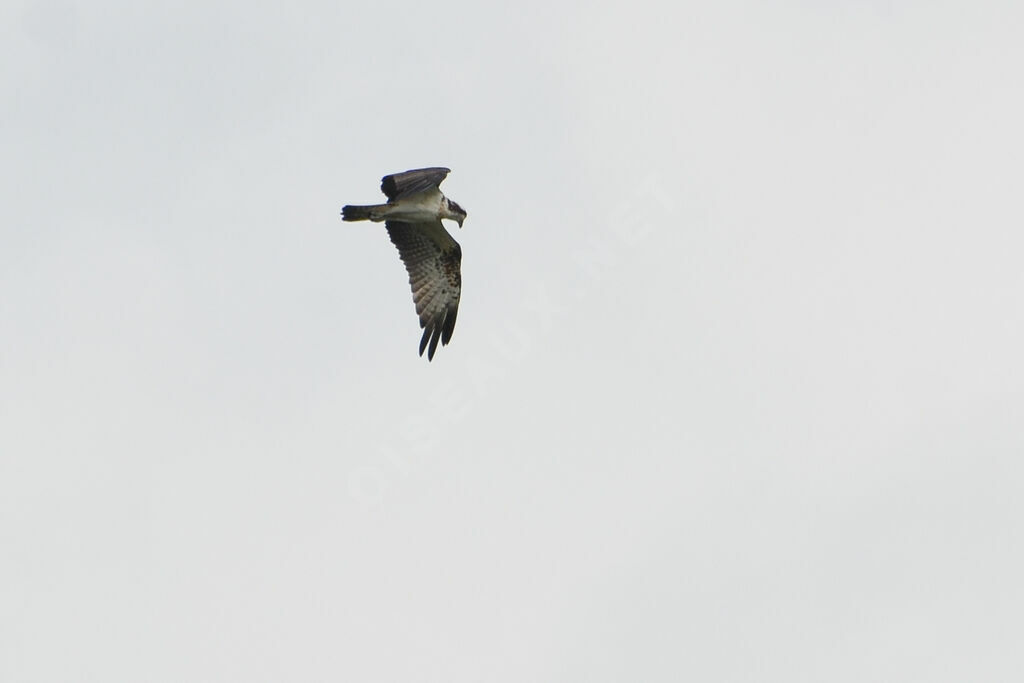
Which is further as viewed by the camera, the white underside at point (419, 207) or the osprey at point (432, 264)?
the osprey at point (432, 264)

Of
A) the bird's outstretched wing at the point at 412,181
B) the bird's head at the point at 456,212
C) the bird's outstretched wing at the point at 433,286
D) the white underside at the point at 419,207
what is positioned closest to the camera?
the bird's outstretched wing at the point at 412,181

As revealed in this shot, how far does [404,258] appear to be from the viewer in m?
23.2

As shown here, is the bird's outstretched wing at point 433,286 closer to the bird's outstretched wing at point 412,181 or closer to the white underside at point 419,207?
the white underside at point 419,207

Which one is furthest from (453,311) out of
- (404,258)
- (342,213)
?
(342,213)

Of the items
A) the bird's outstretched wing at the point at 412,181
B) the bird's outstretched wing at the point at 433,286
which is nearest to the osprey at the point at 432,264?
the bird's outstretched wing at the point at 433,286

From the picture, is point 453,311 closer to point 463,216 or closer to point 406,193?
point 463,216

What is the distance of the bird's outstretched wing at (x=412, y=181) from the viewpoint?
20.3 meters

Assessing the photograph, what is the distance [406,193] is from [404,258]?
123 inches

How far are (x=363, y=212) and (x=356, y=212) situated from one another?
120 millimetres

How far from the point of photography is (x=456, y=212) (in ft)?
72.4

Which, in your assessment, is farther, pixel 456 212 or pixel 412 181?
pixel 456 212

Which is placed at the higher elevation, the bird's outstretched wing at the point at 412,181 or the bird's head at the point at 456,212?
the bird's head at the point at 456,212

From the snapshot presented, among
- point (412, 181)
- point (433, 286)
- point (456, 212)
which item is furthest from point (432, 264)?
point (412, 181)

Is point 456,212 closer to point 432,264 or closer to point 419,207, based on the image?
point 419,207
